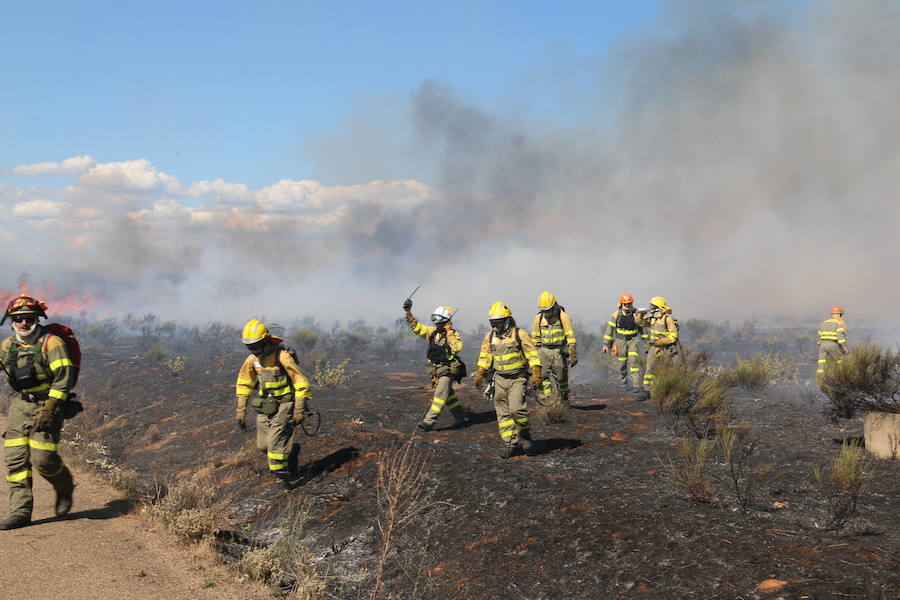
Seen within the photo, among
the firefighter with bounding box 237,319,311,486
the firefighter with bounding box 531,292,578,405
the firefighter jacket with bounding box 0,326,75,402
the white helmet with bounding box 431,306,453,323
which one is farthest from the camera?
the firefighter with bounding box 531,292,578,405

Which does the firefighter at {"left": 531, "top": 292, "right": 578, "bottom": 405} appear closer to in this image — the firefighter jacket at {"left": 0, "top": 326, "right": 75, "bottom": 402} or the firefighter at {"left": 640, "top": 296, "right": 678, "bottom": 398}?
the firefighter at {"left": 640, "top": 296, "right": 678, "bottom": 398}

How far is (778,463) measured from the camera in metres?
8.97

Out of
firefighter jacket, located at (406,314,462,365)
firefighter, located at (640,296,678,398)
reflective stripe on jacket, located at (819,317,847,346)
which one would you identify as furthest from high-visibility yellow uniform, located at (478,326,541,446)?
reflective stripe on jacket, located at (819,317,847,346)

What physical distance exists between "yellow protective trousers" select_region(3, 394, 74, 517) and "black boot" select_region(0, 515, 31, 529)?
0.15 ft

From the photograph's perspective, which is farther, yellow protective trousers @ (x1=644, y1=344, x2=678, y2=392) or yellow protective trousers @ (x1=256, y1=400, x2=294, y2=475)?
yellow protective trousers @ (x1=644, y1=344, x2=678, y2=392)

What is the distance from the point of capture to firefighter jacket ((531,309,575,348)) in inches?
481

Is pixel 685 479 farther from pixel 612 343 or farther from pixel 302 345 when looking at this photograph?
pixel 302 345

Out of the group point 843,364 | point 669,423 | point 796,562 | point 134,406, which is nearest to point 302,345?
point 134,406

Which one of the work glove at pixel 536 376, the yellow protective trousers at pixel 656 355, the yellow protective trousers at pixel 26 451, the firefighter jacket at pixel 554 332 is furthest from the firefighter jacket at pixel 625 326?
the yellow protective trousers at pixel 26 451

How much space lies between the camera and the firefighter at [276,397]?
8219mm

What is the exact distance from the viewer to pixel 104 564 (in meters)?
5.44

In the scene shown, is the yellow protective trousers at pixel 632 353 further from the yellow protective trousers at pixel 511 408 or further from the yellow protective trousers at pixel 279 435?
the yellow protective trousers at pixel 279 435

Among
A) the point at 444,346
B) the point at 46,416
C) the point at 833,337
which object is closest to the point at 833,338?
the point at 833,337

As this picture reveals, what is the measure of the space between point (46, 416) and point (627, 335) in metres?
11.8
